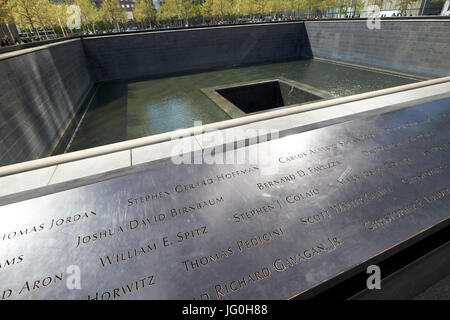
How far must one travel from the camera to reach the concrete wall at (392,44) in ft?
34.6

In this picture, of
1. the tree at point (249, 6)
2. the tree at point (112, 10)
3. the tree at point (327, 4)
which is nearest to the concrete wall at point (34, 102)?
the tree at point (112, 10)

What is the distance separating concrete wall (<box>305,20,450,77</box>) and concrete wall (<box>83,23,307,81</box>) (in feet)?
7.97

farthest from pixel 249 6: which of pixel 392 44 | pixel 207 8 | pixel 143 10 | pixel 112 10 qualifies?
pixel 392 44

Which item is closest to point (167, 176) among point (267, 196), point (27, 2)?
point (267, 196)

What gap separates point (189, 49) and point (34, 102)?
1103cm

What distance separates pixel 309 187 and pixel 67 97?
9.00 m

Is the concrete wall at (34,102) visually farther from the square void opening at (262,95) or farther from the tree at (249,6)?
the tree at (249,6)

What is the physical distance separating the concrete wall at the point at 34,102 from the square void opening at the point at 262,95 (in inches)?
214

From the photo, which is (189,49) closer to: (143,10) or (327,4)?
(327,4)

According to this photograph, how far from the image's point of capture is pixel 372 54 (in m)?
13.2

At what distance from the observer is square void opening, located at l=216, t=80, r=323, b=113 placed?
30.9 ft

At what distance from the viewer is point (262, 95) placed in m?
9.94

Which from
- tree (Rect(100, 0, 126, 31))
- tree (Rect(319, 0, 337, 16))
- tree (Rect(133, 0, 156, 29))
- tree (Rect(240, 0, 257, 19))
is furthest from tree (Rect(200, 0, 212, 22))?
tree (Rect(319, 0, 337, 16))
